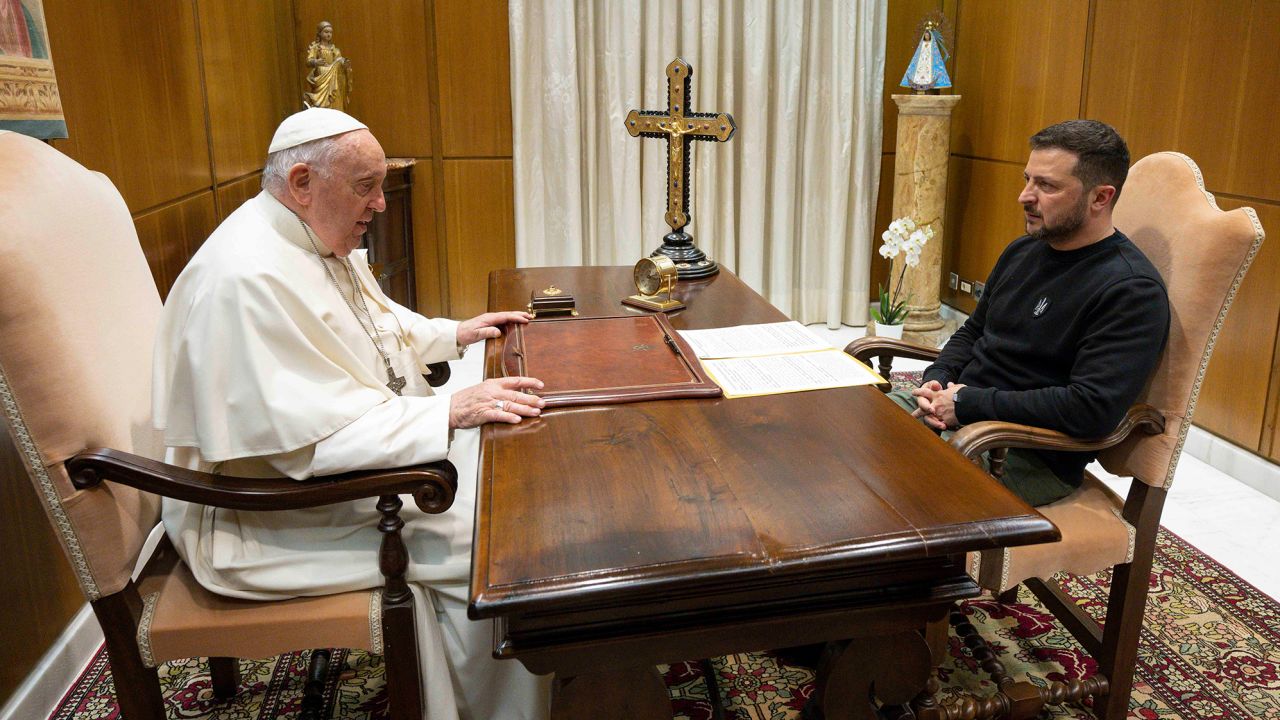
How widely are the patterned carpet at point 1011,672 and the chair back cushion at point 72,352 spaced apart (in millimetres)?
698

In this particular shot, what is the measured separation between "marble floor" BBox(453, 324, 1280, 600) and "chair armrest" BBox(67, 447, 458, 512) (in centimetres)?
150

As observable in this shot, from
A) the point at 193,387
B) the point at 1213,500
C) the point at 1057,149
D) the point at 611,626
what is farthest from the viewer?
the point at 1213,500

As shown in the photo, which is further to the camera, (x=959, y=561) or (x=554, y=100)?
(x=554, y=100)

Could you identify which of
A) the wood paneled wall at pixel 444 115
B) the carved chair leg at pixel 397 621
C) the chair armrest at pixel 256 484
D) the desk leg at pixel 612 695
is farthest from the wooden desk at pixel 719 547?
the wood paneled wall at pixel 444 115

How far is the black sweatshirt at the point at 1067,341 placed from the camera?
6.01ft

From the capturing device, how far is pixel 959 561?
141 centimetres

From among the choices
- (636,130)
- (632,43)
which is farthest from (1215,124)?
(632,43)

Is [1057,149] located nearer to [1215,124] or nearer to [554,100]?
[1215,124]

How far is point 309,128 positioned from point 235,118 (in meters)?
2.37

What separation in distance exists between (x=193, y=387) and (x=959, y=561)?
1.31 meters

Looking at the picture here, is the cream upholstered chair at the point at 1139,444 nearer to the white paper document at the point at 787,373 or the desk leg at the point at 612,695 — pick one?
the white paper document at the point at 787,373

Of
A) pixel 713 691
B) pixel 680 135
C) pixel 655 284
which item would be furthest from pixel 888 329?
pixel 713 691

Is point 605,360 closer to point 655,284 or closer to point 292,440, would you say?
point 655,284

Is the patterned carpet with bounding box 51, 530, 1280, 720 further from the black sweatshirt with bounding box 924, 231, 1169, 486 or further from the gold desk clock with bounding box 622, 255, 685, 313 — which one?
the gold desk clock with bounding box 622, 255, 685, 313
